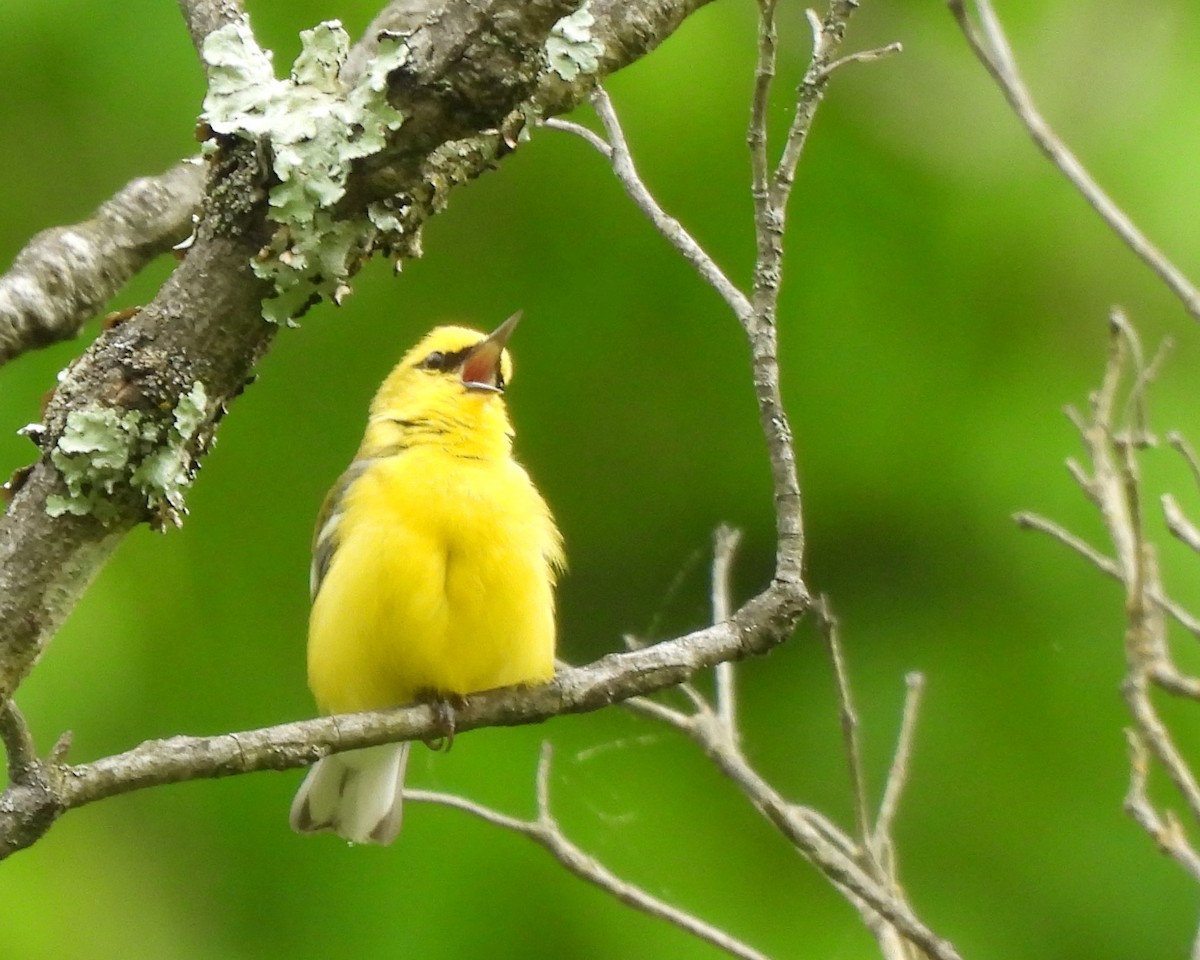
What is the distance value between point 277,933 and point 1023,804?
5.60 ft

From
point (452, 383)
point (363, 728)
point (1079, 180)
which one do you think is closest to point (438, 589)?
point (452, 383)

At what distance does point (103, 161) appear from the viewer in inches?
145

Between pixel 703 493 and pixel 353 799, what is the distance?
1.41 meters

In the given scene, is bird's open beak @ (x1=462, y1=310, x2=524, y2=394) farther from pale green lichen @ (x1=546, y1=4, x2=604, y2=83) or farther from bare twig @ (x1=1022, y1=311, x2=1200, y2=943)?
pale green lichen @ (x1=546, y1=4, x2=604, y2=83)

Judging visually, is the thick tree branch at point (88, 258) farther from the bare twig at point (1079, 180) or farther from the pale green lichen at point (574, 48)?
the bare twig at point (1079, 180)

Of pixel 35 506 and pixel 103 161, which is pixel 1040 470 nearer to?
pixel 103 161

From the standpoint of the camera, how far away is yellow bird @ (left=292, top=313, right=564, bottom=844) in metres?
2.32

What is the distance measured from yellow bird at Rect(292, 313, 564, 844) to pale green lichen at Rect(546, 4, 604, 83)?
0.94 meters

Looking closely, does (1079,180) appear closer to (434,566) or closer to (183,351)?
(434,566)

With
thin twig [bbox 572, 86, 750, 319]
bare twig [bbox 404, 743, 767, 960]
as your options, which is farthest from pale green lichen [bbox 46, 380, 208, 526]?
bare twig [bbox 404, 743, 767, 960]

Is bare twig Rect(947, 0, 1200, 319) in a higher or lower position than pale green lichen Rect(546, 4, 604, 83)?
lower

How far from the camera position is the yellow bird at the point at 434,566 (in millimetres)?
2318

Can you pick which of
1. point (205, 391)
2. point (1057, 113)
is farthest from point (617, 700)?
point (1057, 113)

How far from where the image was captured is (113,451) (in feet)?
4.38
